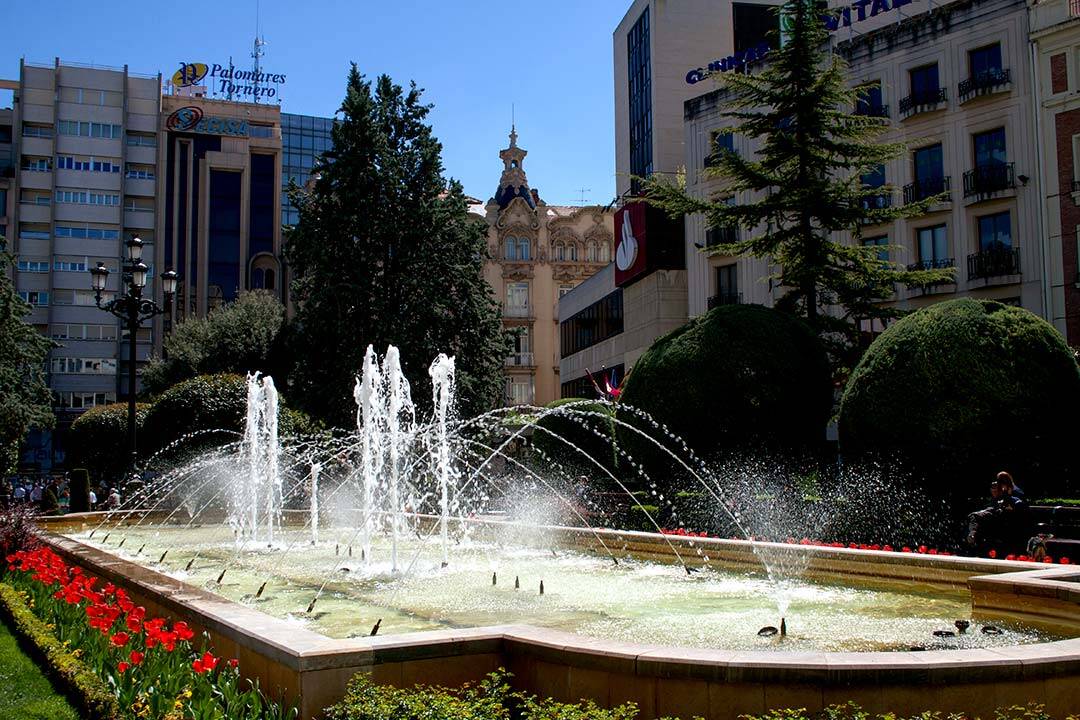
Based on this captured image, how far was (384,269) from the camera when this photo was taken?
102 ft

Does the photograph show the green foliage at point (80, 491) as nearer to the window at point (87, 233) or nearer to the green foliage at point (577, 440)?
the green foliage at point (577, 440)

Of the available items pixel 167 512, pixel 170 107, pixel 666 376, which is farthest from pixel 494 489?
pixel 170 107

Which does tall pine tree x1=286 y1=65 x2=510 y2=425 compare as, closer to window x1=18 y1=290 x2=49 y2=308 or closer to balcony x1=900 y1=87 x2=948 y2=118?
balcony x1=900 y1=87 x2=948 y2=118

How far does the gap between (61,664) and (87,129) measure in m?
62.7

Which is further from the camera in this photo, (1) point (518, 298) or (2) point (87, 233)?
(1) point (518, 298)

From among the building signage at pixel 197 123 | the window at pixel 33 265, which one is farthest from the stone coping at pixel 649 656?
the building signage at pixel 197 123

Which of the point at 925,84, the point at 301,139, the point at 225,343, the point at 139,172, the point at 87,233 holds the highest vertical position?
the point at 301,139

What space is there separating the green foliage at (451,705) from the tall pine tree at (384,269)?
79.2 feet

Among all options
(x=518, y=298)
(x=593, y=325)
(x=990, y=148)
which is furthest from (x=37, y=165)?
(x=990, y=148)

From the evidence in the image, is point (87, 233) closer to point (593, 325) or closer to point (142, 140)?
point (142, 140)

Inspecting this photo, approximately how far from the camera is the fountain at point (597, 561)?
281 inches

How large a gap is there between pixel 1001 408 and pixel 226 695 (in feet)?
35.0

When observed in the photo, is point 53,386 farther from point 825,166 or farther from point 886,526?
point 886,526

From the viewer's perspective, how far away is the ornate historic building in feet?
201
